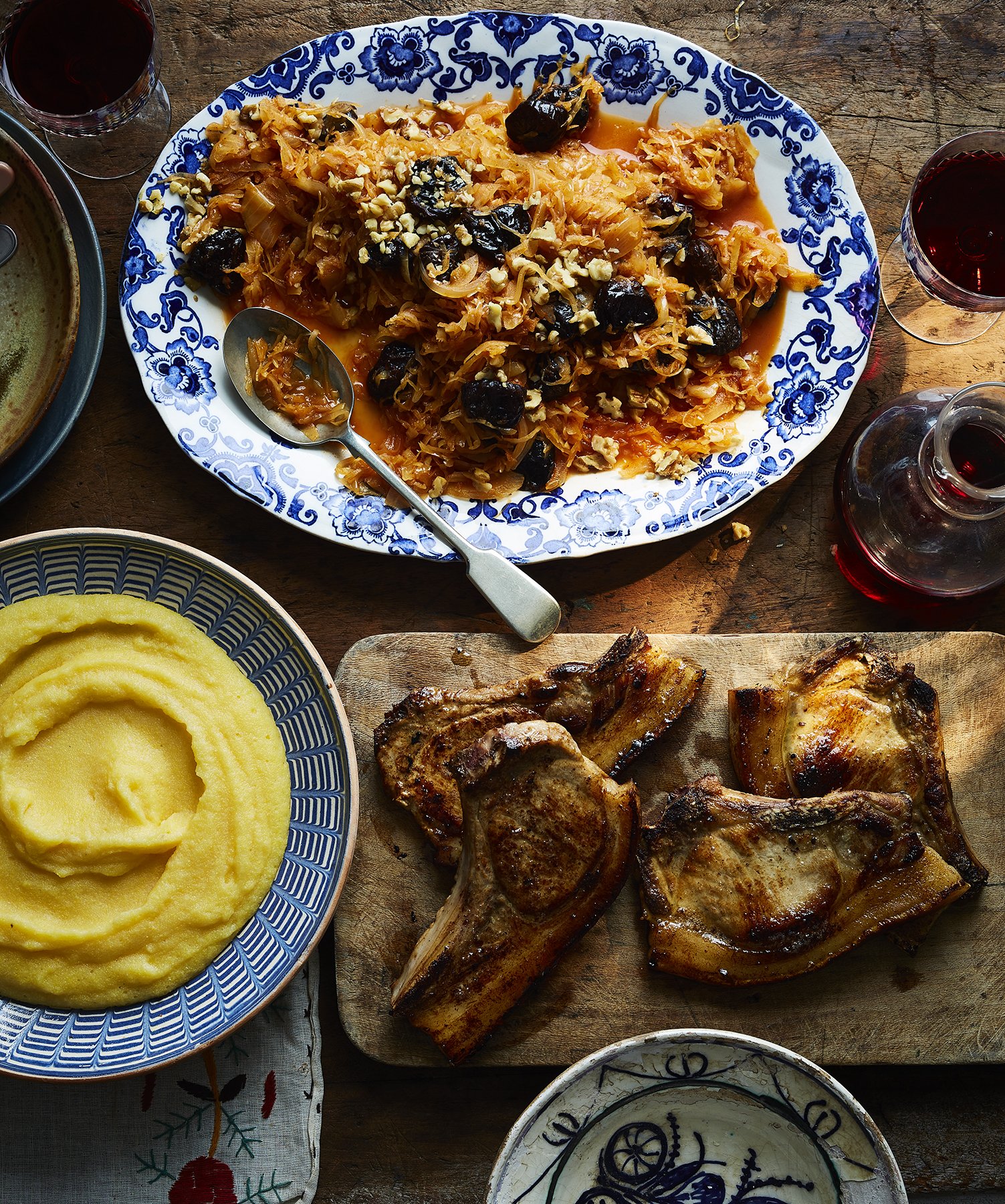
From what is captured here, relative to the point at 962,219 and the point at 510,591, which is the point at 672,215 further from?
the point at 510,591

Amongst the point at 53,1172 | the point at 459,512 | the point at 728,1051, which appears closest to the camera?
the point at 728,1051

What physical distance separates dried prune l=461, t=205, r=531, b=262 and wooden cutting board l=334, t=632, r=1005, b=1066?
55.8 inches

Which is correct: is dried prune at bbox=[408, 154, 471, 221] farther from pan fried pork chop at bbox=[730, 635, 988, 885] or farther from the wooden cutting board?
pan fried pork chop at bbox=[730, 635, 988, 885]

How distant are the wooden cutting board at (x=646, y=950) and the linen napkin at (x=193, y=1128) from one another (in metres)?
0.35

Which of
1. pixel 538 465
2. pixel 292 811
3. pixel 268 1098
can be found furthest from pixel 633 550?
pixel 268 1098

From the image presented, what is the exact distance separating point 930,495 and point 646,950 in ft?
6.15

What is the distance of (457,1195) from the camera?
3408mm

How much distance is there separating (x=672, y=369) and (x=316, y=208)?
1.48 metres

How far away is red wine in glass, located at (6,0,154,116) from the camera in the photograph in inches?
138

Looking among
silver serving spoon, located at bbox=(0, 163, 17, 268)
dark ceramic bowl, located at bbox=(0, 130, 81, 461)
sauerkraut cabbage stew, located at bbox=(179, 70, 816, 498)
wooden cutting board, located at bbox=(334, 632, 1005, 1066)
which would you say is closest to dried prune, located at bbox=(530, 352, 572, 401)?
sauerkraut cabbage stew, located at bbox=(179, 70, 816, 498)

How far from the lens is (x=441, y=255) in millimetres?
3441

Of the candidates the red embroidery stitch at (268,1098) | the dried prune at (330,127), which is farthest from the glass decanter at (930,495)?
the red embroidery stitch at (268,1098)

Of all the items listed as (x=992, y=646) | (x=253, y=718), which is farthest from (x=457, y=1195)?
(x=992, y=646)

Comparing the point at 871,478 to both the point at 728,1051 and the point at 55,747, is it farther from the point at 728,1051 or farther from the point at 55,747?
the point at 55,747
